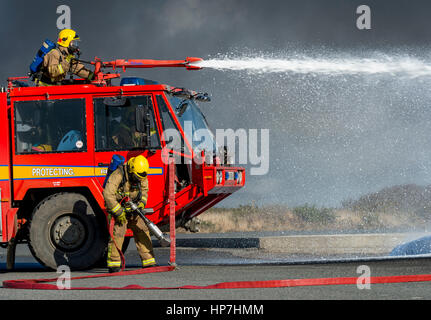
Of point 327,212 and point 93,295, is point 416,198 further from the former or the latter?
point 93,295

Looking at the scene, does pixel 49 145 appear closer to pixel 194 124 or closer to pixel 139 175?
pixel 139 175

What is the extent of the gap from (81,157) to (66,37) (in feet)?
7.90

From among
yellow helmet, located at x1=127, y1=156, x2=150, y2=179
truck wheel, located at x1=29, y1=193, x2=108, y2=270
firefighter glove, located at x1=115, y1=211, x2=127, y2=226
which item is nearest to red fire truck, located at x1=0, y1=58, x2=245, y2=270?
truck wheel, located at x1=29, y1=193, x2=108, y2=270

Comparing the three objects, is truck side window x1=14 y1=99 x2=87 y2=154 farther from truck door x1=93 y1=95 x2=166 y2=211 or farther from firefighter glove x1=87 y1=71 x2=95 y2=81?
firefighter glove x1=87 y1=71 x2=95 y2=81

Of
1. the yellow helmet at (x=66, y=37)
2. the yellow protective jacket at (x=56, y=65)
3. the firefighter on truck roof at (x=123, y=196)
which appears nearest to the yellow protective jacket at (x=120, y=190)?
the firefighter on truck roof at (x=123, y=196)

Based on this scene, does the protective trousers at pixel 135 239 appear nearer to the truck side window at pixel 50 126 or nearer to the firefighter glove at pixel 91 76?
the truck side window at pixel 50 126

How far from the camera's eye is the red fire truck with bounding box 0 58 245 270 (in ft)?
39.2

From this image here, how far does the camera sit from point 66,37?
1319cm

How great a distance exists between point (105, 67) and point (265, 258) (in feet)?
16.0

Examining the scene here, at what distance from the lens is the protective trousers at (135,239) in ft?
37.4

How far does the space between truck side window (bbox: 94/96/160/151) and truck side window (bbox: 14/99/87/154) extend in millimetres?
261

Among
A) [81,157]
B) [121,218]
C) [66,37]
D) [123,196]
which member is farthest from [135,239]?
[66,37]

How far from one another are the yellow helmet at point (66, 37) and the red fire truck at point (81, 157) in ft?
3.96
